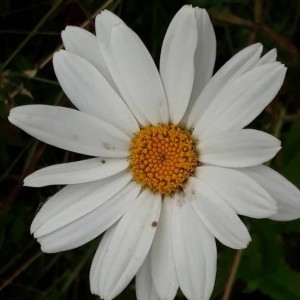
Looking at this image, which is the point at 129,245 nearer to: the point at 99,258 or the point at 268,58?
the point at 99,258

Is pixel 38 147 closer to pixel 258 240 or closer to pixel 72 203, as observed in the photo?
pixel 72 203

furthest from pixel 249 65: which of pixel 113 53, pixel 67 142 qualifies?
pixel 67 142

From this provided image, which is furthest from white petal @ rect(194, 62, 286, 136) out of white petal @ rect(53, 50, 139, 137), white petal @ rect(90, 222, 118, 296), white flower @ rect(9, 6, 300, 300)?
white petal @ rect(90, 222, 118, 296)

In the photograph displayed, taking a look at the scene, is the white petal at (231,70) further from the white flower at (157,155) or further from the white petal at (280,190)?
the white petal at (280,190)

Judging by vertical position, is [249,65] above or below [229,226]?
above

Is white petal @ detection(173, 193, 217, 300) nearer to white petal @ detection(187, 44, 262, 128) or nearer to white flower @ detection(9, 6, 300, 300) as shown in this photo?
white flower @ detection(9, 6, 300, 300)
